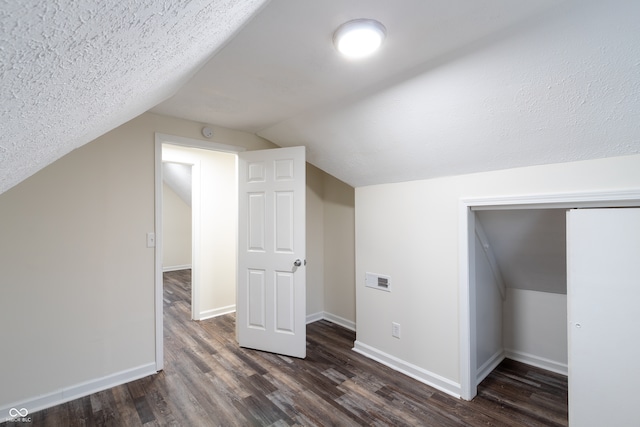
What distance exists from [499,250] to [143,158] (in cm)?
305

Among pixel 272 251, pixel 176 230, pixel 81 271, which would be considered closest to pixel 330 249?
pixel 272 251

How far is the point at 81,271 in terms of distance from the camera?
2.12 meters

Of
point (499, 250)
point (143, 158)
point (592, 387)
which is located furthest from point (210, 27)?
point (499, 250)

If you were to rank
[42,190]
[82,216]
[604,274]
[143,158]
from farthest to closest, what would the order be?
[143,158], [82,216], [42,190], [604,274]

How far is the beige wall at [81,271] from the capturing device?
6.28 feet

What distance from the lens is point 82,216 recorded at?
212cm

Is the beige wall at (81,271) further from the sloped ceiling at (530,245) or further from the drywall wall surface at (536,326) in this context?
the drywall wall surface at (536,326)

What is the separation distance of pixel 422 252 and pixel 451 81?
1275mm

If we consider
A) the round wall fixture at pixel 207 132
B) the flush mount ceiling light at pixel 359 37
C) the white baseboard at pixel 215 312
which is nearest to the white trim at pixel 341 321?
the white baseboard at pixel 215 312

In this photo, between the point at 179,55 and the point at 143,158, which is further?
the point at 143,158

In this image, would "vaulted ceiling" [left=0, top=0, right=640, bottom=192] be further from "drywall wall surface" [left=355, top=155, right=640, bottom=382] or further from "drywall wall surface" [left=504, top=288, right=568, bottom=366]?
"drywall wall surface" [left=504, top=288, right=568, bottom=366]

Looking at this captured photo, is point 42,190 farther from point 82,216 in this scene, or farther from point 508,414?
point 508,414

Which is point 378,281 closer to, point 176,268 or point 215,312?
point 215,312

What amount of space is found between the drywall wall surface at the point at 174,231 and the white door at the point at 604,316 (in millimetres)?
6691
